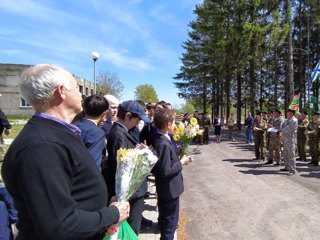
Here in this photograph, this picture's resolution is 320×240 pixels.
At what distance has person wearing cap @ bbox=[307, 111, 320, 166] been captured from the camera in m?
12.2

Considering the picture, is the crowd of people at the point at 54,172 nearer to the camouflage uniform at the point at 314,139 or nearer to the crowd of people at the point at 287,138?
the crowd of people at the point at 287,138

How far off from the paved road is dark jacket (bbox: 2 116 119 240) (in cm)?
394

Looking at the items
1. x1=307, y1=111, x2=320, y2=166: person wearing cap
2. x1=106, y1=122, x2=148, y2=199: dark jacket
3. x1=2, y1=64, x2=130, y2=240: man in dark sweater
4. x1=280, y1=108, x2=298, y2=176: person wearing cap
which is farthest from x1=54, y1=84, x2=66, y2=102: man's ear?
x1=307, y1=111, x2=320, y2=166: person wearing cap

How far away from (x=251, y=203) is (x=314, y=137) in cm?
648

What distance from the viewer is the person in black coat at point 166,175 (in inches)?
160

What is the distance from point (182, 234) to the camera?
546 centimetres

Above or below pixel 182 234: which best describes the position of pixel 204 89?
above

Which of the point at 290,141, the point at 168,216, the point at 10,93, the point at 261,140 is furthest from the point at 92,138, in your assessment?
the point at 10,93

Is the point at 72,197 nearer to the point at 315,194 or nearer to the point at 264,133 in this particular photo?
the point at 315,194

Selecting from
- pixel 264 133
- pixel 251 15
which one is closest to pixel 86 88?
pixel 251 15

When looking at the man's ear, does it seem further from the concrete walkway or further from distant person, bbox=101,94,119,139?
the concrete walkway

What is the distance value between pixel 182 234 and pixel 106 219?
3.94 metres

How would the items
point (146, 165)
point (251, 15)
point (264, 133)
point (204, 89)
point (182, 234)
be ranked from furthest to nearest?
point (204, 89) < point (251, 15) < point (264, 133) < point (182, 234) < point (146, 165)

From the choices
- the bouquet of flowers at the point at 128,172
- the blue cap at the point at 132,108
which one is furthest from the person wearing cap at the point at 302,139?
the bouquet of flowers at the point at 128,172
